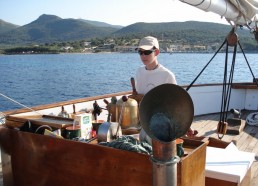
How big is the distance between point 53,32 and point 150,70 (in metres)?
121

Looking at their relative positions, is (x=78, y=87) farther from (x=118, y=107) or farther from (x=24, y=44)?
(x=24, y=44)

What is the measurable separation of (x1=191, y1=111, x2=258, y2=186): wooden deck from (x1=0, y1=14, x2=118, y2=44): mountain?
3770 inches

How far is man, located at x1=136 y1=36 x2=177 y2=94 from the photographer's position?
2.75 metres

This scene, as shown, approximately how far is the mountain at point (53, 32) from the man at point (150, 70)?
98.6 meters

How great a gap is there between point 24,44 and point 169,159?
341 feet

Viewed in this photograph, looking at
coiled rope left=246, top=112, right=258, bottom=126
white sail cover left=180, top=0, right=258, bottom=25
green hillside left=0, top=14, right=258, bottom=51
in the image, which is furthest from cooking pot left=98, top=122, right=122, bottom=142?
green hillside left=0, top=14, right=258, bottom=51

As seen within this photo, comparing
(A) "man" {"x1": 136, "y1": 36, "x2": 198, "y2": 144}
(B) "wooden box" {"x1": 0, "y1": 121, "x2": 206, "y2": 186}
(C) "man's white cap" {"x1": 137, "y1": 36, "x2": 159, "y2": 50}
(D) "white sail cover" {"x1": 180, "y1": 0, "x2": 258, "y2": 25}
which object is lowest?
(B) "wooden box" {"x1": 0, "y1": 121, "x2": 206, "y2": 186}

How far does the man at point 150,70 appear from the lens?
275 cm

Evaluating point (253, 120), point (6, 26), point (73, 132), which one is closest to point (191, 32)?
point (253, 120)

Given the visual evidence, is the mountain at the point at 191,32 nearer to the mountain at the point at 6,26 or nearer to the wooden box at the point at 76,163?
the wooden box at the point at 76,163

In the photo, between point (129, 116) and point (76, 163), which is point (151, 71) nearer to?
point (129, 116)


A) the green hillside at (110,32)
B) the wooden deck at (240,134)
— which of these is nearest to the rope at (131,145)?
the wooden deck at (240,134)

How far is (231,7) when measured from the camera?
2781 millimetres

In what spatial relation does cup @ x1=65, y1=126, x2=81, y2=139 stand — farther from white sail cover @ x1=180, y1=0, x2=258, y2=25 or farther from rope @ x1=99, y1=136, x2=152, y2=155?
white sail cover @ x1=180, y1=0, x2=258, y2=25
